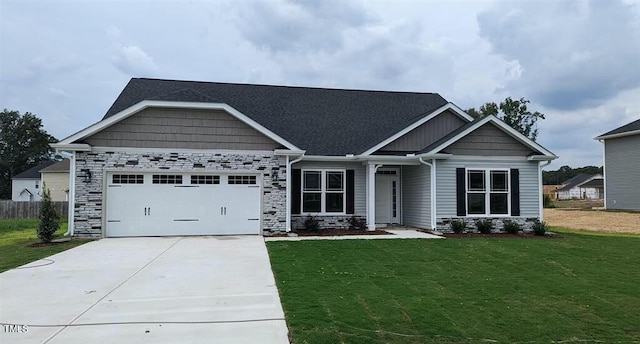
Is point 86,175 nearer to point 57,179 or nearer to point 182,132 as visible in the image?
point 182,132

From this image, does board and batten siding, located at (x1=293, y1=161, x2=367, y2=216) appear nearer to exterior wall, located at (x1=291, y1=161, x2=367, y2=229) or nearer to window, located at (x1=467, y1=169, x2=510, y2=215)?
exterior wall, located at (x1=291, y1=161, x2=367, y2=229)

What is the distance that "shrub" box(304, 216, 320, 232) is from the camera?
1462 cm

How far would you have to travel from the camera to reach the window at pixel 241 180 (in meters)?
14.1

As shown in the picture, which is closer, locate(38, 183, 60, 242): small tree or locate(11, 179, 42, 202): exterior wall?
locate(38, 183, 60, 242): small tree

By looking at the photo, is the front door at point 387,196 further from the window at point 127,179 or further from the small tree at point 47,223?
the small tree at point 47,223

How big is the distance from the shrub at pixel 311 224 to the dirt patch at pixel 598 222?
38.7 ft

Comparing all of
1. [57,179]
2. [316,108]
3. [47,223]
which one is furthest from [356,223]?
[57,179]

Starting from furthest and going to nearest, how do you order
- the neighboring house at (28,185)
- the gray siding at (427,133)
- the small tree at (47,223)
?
the neighboring house at (28,185)
the gray siding at (427,133)
the small tree at (47,223)

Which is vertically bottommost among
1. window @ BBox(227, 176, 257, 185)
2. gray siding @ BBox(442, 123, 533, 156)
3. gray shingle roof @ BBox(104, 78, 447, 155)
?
window @ BBox(227, 176, 257, 185)

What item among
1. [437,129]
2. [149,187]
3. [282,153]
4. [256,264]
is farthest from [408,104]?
[256,264]

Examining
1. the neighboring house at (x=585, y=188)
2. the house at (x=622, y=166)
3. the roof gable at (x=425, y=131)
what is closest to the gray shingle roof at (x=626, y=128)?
the house at (x=622, y=166)

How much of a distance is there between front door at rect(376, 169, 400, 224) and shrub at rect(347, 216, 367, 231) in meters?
1.75

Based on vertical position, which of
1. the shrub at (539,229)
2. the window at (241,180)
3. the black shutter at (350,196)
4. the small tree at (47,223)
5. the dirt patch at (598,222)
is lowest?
the dirt patch at (598,222)

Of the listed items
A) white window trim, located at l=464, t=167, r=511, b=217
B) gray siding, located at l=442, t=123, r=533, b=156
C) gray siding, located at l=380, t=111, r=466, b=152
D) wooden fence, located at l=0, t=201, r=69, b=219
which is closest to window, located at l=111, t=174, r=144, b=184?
gray siding, located at l=380, t=111, r=466, b=152
